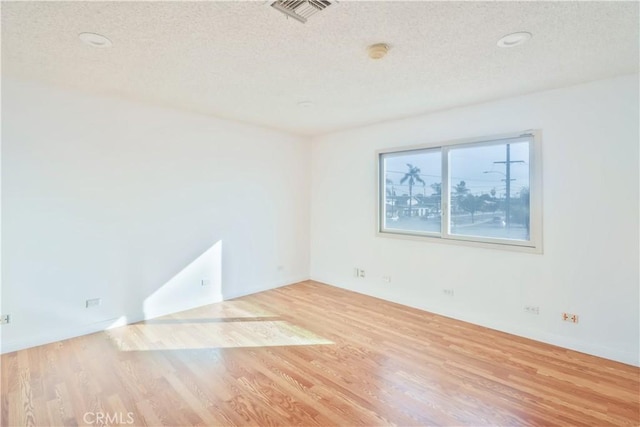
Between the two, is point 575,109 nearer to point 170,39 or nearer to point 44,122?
point 170,39

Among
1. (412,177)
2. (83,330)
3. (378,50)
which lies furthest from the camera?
(412,177)

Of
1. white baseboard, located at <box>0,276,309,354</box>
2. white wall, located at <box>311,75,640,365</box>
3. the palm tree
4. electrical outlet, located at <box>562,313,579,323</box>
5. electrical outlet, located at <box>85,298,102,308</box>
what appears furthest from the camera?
the palm tree

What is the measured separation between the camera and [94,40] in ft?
7.05

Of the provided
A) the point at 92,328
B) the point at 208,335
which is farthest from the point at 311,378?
the point at 92,328

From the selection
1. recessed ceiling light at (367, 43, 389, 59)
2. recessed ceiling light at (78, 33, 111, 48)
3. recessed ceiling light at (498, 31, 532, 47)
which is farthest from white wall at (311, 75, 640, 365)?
recessed ceiling light at (78, 33, 111, 48)

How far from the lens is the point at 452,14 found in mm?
1855

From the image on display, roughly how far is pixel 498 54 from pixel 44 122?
160 inches

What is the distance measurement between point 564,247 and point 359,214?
2.56 m

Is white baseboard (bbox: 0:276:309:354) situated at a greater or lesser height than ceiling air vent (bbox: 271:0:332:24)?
lesser

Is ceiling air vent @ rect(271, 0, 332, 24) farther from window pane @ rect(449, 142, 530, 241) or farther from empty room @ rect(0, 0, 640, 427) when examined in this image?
window pane @ rect(449, 142, 530, 241)

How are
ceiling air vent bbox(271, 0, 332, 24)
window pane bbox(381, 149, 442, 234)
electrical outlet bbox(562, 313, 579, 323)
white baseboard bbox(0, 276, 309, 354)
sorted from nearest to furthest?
1. ceiling air vent bbox(271, 0, 332, 24)
2. white baseboard bbox(0, 276, 309, 354)
3. electrical outlet bbox(562, 313, 579, 323)
4. window pane bbox(381, 149, 442, 234)

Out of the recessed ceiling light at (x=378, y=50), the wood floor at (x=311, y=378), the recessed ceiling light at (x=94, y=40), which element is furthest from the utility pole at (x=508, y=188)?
the recessed ceiling light at (x=94, y=40)

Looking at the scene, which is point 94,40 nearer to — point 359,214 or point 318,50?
point 318,50

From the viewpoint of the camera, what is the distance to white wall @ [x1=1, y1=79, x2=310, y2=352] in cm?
290
